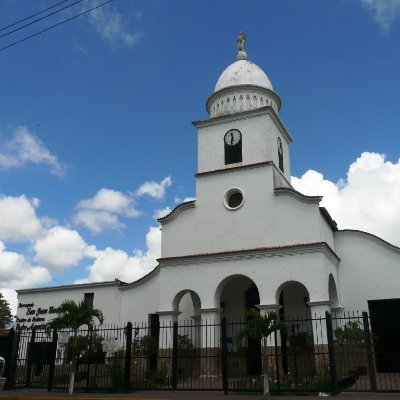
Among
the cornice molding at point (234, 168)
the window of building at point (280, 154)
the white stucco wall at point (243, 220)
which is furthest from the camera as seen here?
the window of building at point (280, 154)

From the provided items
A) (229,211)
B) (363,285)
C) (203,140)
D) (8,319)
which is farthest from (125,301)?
(8,319)

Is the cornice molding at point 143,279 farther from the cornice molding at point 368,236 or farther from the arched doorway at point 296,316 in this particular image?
the cornice molding at point 368,236

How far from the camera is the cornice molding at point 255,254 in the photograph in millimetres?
21141

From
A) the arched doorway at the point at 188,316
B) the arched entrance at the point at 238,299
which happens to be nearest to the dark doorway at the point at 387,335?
the arched entrance at the point at 238,299

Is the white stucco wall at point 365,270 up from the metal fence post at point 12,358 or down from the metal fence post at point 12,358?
up

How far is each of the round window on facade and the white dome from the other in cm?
687

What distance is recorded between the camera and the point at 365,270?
2381 cm

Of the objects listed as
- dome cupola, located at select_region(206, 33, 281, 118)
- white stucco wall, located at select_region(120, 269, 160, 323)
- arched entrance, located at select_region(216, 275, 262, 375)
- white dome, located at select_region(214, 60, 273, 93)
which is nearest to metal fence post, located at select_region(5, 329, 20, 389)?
white stucco wall, located at select_region(120, 269, 160, 323)

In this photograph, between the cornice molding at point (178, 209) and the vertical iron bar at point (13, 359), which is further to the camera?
the cornice molding at point (178, 209)

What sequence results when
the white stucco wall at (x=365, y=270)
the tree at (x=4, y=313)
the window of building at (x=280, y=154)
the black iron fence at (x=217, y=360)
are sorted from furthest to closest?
the tree at (x=4, y=313) → the window of building at (x=280, y=154) → the white stucco wall at (x=365, y=270) → the black iron fence at (x=217, y=360)

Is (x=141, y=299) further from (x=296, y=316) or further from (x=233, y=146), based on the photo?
(x=233, y=146)

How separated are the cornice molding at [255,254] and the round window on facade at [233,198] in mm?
2702

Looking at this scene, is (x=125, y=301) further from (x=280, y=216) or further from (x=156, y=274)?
(x=280, y=216)

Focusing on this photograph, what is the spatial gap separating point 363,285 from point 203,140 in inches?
450
